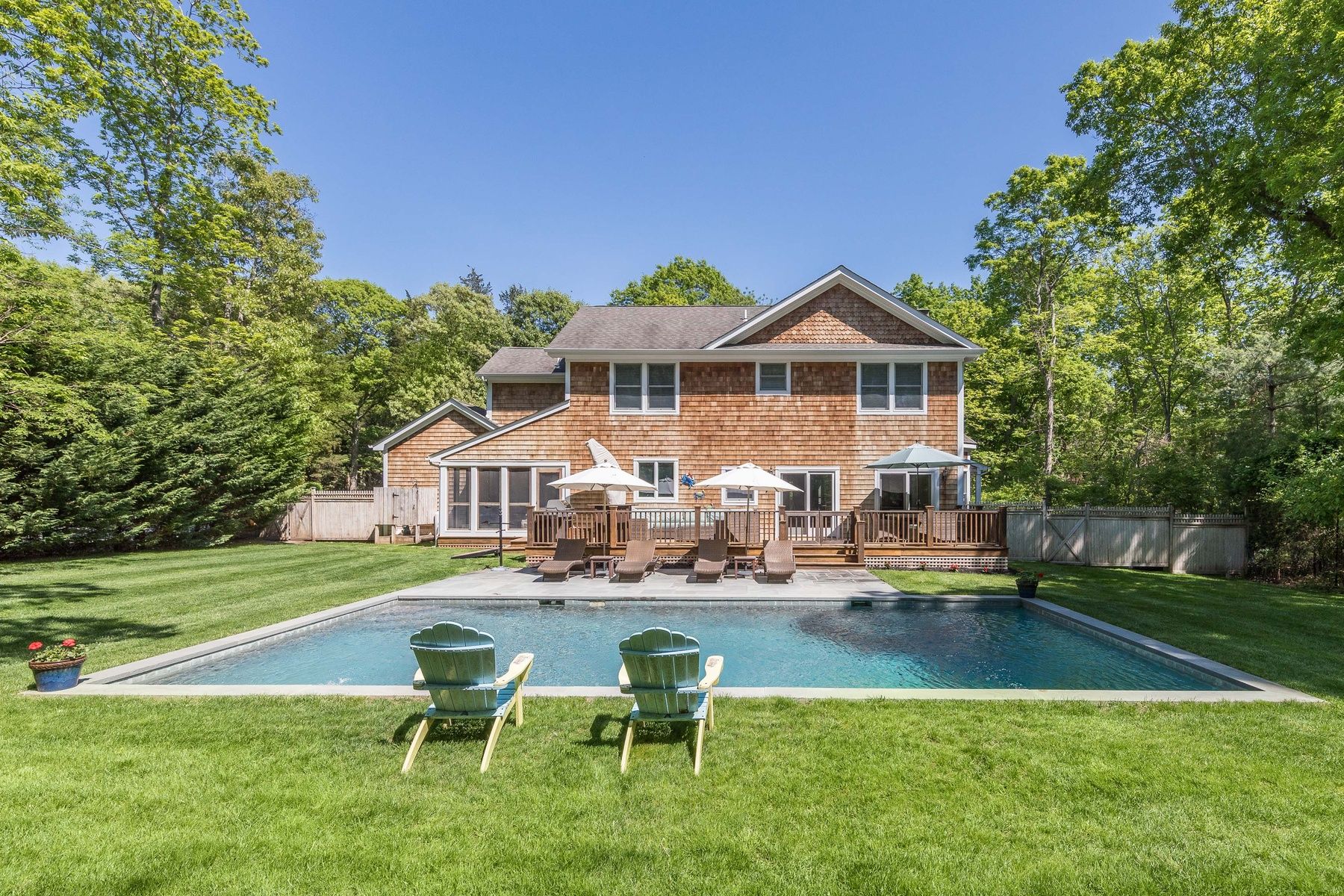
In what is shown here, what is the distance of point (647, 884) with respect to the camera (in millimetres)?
2977

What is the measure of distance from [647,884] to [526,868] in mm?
698

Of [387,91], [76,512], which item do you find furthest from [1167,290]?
[76,512]

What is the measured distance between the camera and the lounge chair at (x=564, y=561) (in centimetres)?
1284

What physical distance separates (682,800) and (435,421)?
19.3 meters

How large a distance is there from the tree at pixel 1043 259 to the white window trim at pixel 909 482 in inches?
420

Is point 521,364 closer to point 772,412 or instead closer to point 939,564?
point 772,412

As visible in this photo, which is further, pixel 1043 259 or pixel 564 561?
pixel 1043 259

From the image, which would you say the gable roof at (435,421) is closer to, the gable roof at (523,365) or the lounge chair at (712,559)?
the gable roof at (523,365)

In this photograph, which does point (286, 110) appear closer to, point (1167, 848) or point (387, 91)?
point (387, 91)

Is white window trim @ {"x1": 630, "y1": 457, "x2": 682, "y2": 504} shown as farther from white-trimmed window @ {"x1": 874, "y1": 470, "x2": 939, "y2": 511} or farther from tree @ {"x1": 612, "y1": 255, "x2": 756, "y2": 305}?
tree @ {"x1": 612, "y1": 255, "x2": 756, "y2": 305}

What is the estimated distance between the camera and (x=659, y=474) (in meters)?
17.5

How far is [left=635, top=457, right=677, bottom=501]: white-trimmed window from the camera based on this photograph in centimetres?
1730

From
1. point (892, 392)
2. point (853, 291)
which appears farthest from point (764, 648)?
point (853, 291)

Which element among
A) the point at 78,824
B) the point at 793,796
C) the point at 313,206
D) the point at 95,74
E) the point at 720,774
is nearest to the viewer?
the point at 78,824
